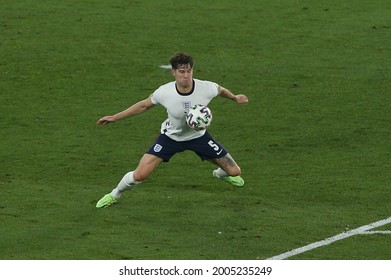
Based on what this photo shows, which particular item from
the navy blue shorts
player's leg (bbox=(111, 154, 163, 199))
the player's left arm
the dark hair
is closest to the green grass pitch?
player's leg (bbox=(111, 154, 163, 199))

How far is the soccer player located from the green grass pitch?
51 cm

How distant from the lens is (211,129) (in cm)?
2130

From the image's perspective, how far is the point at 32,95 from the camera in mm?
23312

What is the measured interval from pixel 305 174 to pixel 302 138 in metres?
2.07

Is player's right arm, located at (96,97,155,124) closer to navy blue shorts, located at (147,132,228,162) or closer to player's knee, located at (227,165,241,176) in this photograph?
navy blue shorts, located at (147,132,228,162)

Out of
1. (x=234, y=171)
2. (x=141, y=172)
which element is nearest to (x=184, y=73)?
(x=141, y=172)

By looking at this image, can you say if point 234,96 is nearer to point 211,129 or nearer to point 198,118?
point 198,118

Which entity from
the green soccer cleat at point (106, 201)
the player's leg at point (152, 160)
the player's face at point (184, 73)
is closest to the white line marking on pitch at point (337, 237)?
the player's leg at point (152, 160)

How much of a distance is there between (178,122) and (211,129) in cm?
493


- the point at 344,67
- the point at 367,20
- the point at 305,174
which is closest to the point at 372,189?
the point at 305,174

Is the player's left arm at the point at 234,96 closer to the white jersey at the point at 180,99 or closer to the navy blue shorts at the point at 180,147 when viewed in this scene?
the white jersey at the point at 180,99
